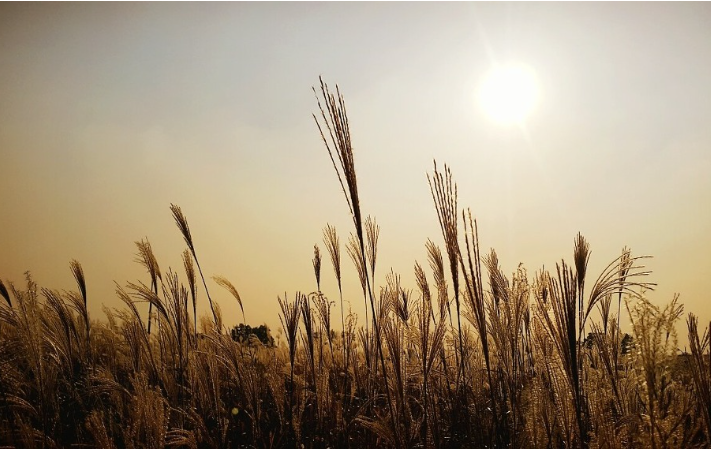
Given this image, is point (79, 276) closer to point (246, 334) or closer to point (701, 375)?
point (246, 334)

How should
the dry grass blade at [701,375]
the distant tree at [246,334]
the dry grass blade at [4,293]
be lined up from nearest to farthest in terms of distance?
the dry grass blade at [701,375] → the dry grass blade at [4,293] → the distant tree at [246,334]

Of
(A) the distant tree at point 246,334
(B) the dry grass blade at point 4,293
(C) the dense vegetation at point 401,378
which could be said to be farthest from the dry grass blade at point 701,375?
(B) the dry grass blade at point 4,293

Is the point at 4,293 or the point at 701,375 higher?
the point at 4,293

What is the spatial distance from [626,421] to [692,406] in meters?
0.35

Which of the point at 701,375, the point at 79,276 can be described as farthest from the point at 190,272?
the point at 701,375

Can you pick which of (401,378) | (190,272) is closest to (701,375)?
(401,378)

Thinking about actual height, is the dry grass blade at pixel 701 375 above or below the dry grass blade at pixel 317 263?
below

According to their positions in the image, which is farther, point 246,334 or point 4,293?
point 246,334

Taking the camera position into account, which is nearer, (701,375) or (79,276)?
(701,375)

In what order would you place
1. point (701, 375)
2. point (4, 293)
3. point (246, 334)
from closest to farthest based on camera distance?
point (701, 375), point (4, 293), point (246, 334)

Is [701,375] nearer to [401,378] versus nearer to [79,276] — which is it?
[401,378]

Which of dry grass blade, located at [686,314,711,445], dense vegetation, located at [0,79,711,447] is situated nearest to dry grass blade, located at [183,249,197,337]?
dense vegetation, located at [0,79,711,447]

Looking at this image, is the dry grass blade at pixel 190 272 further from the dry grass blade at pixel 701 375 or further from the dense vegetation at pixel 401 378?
the dry grass blade at pixel 701 375

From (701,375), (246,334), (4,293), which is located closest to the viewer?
(701,375)
